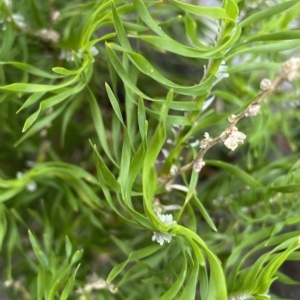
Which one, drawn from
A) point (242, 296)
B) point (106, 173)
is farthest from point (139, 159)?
point (242, 296)

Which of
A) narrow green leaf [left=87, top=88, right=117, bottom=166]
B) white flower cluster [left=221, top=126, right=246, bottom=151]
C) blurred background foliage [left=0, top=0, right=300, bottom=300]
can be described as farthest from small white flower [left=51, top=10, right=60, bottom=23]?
white flower cluster [left=221, top=126, right=246, bottom=151]

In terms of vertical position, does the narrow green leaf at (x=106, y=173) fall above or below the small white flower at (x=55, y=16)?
below

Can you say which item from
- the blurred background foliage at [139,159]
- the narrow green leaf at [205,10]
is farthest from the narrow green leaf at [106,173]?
the narrow green leaf at [205,10]

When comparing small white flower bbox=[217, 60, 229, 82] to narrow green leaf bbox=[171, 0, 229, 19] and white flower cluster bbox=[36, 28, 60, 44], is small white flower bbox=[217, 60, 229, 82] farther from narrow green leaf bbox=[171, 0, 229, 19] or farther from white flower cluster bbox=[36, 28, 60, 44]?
white flower cluster bbox=[36, 28, 60, 44]

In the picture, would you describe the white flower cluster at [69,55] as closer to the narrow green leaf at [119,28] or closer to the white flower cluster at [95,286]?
the narrow green leaf at [119,28]

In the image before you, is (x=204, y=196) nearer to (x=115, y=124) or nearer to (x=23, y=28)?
(x=115, y=124)

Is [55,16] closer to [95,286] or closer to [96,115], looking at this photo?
[96,115]

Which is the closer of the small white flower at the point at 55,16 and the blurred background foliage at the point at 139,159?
the blurred background foliage at the point at 139,159

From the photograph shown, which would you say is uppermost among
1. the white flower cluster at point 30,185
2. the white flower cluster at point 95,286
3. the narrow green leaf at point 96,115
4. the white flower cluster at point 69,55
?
the white flower cluster at point 69,55
